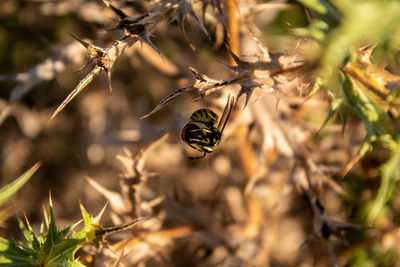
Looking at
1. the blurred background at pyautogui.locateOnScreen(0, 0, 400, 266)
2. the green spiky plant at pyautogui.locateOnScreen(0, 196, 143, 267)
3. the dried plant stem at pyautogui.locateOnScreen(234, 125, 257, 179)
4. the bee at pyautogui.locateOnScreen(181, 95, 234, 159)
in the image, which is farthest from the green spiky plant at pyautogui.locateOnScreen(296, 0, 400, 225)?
the green spiky plant at pyautogui.locateOnScreen(0, 196, 143, 267)

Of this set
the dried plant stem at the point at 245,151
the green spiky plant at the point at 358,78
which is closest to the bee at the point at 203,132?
the green spiky plant at the point at 358,78

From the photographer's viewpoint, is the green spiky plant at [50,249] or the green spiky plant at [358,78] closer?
the green spiky plant at [50,249]

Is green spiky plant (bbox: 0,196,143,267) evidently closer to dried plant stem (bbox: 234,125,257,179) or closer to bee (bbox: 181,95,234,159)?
bee (bbox: 181,95,234,159)

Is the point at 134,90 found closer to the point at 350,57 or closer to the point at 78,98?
the point at 78,98

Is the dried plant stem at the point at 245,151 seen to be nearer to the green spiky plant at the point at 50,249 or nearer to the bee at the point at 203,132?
the bee at the point at 203,132

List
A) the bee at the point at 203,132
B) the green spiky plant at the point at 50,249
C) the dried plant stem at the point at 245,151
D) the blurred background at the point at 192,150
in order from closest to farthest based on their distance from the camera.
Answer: the green spiky plant at the point at 50,249 < the bee at the point at 203,132 < the blurred background at the point at 192,150 < the dried plant stem at the point at 245,151

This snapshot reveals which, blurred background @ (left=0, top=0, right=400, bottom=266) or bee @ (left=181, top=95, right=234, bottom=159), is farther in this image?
blurred background @ (left=0, top=0, right=400, bottom=266)

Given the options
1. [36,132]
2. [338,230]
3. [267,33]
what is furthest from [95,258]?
[36,132]

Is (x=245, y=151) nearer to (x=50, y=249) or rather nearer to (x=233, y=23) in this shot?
(x=233, y=23)
